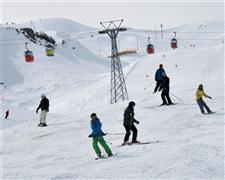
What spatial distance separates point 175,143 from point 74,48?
317 feet

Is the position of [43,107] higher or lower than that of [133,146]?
higher

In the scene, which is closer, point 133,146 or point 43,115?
point 133,146

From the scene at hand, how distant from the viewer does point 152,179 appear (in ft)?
47.6

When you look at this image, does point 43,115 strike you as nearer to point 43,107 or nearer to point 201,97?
point 43,107

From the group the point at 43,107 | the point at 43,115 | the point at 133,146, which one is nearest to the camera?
the point at 133,146

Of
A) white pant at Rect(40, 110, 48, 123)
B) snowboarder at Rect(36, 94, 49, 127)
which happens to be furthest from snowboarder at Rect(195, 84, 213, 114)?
white pant at Rect(40, 110, 48, 123)

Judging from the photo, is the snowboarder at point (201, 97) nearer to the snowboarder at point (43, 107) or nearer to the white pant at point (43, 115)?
the snowboarder at point (43, 107)

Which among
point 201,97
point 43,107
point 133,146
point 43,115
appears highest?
point 201,97

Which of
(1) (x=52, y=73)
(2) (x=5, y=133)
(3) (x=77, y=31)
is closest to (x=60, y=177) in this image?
(2) (x=5, y=133)

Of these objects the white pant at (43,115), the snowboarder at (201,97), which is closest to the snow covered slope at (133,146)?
the snowboarder at (201,97)

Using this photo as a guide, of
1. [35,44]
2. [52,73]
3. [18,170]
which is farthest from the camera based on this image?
[35,44]

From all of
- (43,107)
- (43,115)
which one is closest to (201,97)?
(43,107)

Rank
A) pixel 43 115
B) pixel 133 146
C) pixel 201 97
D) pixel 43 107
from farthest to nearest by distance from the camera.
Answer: pixel 43 115
pixel 43 107
pixel 201 97
pixel 133 146

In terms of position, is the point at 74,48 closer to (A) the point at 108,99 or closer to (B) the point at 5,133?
(A) the point at 108,99
